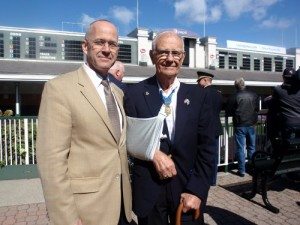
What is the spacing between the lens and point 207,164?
2414 mm

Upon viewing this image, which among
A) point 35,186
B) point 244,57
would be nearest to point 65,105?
point 35,186

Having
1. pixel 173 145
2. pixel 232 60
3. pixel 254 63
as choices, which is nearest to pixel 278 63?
pixel 254 63

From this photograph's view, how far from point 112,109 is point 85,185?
1.90 ft

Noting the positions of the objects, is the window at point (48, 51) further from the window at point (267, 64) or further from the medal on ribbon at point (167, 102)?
the medal on ribbon at point (167, 102)

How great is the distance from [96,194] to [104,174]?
0.49ft

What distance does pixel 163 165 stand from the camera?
224cm

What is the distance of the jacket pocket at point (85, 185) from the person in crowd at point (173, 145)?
371 mm

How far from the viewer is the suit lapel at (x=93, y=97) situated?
7.03 feet

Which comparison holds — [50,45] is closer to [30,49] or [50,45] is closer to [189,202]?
[30,49]

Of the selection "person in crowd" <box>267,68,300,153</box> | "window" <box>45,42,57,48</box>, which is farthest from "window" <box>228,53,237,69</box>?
"person in crowd" <box>267,68,300,153</box>

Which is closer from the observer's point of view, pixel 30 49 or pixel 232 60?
pixel 30 49

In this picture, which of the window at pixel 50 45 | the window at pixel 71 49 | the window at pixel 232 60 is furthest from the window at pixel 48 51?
the window at pixel 232 60

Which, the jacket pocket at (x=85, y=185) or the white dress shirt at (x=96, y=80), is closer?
the jacket pocket at (x=85, y=185)

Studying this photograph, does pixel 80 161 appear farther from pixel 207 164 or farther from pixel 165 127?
pixel 207 164
